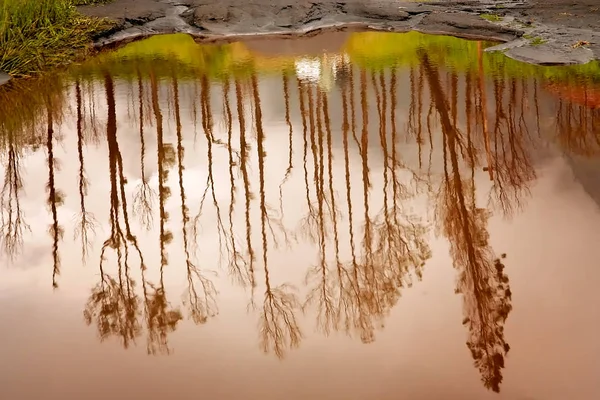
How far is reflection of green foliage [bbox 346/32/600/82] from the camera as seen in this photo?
7.18 metres

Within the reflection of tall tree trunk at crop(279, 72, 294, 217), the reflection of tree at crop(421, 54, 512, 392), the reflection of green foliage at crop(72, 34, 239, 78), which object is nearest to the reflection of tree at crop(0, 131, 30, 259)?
the reflection of tall tree trunk at crop(279, 72, 294, 217)

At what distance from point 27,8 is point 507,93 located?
5.67m

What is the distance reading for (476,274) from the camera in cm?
327

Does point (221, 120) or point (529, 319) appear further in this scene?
point (221, 120)

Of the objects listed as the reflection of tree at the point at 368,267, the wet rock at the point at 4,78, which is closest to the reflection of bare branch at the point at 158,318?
the reflection of tree at the point at 368,267

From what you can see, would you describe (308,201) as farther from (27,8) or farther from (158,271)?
(27,8)

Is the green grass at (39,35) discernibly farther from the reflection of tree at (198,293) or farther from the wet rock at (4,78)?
the reflection of tree at (198,293)

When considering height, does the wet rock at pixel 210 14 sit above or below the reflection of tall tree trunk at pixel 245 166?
above

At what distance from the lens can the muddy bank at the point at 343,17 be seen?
31.4ft

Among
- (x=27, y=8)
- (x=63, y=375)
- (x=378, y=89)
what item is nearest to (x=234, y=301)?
(x=63, y=375)

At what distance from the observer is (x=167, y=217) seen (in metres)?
4.13

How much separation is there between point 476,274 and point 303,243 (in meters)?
1.00

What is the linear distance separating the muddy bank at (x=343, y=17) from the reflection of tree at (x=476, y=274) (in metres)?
5.52

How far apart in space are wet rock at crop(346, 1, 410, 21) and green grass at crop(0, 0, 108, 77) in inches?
164
